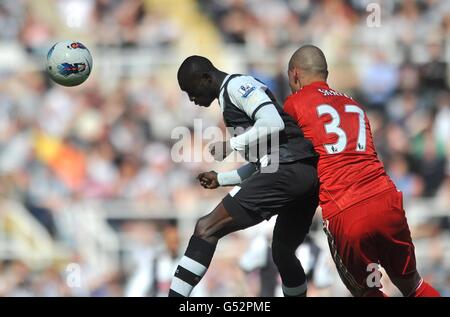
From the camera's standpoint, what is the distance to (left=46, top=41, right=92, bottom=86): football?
763 cm

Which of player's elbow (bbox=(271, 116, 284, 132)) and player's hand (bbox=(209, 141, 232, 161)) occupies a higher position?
player's elbow (bbox=(271, 116, 284, 132))

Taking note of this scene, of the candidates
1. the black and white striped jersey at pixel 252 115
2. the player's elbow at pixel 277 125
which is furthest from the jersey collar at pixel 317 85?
the player's elbow at pixel 277 125

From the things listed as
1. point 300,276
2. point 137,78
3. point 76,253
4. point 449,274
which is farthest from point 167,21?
point 300,276

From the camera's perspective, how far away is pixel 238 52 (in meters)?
12.9

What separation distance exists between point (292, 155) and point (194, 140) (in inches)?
231

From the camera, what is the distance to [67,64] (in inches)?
301


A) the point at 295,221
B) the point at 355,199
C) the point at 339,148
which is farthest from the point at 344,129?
the point at 295,221

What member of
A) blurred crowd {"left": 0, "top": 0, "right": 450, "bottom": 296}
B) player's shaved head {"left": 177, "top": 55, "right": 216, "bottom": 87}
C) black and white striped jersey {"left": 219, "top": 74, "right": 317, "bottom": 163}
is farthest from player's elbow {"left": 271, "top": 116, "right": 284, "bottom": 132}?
blurred crowd {"left": 0, "top": 0, "right": 450, "bottom": 296}

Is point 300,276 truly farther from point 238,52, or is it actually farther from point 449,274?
point 238,52

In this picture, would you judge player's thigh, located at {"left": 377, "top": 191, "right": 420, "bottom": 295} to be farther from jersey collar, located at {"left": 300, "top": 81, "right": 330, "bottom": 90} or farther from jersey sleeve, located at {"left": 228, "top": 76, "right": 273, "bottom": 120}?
jersey sleeve, located at {"left": 228, "top": 76, "right": 273, "bottom": 120}

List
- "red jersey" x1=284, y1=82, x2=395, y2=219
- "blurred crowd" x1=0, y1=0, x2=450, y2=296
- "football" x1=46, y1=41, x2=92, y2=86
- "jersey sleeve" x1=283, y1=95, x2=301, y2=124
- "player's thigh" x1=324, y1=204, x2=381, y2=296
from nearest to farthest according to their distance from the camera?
"player's thigh" x1=324, y1=204, x2=381, y2=296, "red jersey" x1=284, y1=82, x2=395, y2=219, "jersey sleeve" x1=283, y1=95, x2=301, y2=124, "football" x1=46, y1=41, x2=92, y2=86, "blurred crowd" x1=0, y1=0, x2=450, y2=296

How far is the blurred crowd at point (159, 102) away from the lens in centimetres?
1195

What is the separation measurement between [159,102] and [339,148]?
6.56 m

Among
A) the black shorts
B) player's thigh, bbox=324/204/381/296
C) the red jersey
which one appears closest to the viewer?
player's thigh, bbox=324/204/381/296
